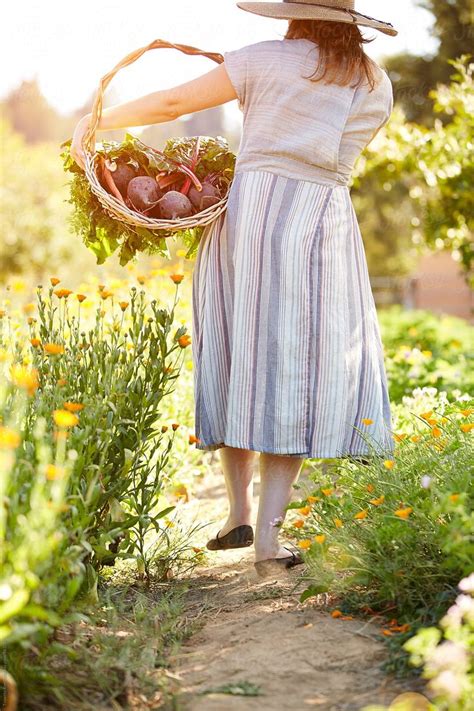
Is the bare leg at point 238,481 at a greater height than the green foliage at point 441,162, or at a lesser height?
lesser

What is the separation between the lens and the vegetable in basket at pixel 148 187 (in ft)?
9.29

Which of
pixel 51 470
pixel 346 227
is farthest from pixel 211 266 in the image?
pixel 51 470

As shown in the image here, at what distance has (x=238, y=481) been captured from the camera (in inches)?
119

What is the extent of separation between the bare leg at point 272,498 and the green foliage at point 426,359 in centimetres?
188

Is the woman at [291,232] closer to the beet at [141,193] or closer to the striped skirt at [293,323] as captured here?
the striped skirt at [293,323]

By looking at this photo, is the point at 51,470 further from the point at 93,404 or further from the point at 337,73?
the point at 337,73

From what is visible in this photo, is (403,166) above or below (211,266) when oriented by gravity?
above

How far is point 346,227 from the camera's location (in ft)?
9.27

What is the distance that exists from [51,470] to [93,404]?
80 cm

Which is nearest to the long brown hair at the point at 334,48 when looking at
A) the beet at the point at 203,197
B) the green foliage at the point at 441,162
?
the beet at the point at 203,197

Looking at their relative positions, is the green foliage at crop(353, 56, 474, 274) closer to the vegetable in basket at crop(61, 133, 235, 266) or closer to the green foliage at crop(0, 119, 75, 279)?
the vegetable in basket at crop(61, 133, 235, 266)

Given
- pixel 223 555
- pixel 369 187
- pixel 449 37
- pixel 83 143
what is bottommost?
pixel 223 555

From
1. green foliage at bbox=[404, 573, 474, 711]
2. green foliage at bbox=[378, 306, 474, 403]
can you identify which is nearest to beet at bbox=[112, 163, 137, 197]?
green foliage at bbox=[404, 573, 474, 711]

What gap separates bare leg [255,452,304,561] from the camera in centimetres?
276
